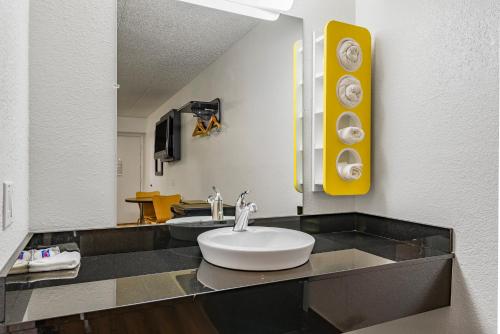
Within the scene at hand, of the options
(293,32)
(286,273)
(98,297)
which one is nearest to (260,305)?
(286,273)

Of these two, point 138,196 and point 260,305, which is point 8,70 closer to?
point 138,196

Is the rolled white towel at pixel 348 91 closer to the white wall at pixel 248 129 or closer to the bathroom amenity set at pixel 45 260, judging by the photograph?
the white wall at pixel 248 129

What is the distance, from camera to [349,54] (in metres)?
1.58

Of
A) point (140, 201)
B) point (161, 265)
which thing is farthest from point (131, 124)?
point (161, 265)

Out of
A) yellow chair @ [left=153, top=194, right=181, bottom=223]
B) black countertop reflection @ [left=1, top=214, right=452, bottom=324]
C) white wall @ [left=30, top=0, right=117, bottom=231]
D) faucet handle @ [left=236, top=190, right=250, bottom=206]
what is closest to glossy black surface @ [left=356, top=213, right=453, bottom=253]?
black countertop reflection @ [left=1, top=214, right=452, bottom=324]

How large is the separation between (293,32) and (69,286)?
55.8 inches

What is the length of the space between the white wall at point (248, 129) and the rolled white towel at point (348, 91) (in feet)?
0.78

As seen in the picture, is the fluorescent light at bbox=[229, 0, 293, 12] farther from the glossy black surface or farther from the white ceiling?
the glossy black surface

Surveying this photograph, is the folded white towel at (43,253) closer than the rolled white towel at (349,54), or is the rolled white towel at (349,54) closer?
the folded white towel at (43,253)

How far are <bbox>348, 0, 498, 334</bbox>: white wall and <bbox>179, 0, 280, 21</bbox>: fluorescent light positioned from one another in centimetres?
55

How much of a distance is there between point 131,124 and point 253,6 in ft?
2.49

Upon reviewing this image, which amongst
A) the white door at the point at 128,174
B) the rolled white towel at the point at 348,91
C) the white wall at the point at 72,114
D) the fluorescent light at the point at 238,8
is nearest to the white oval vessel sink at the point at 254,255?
the white door at the point at 128,174

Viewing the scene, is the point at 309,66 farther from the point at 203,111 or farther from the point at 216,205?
the point at 216,205

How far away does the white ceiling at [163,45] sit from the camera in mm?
1330
